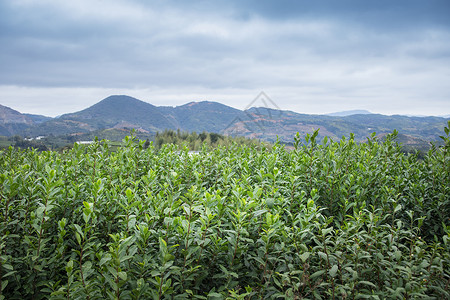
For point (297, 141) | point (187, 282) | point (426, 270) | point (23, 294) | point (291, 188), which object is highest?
point (297, 141)

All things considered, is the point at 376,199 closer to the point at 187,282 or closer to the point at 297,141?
the point at 297,141

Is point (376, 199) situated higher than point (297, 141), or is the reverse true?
point (297, 141)

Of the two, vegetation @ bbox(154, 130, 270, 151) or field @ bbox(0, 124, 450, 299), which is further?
vegetation @ bbox(154, 130, 270, 151)

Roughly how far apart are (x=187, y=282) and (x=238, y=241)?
0.58m

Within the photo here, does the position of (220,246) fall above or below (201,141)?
above

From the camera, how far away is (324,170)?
3.85 m

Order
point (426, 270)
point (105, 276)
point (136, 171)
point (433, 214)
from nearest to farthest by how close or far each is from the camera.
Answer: point (105, 276)
point (426, 270)
point (433, 214)
point (136, 171)

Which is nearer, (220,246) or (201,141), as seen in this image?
(220,246)

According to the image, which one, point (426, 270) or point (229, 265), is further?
point (229, 265)

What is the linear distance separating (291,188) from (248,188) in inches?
22.6

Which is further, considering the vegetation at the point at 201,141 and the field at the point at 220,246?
the vegetation at the point at 201,141

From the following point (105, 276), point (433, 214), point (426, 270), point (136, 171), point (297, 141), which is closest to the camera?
point (105, 276)

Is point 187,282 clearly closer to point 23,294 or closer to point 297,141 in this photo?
point 23,294

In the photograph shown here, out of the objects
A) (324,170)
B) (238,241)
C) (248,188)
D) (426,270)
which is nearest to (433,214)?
(324,170)
